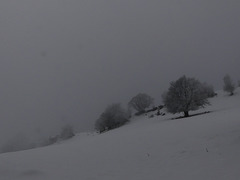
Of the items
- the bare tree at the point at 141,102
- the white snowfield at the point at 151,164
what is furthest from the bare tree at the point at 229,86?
the white snowfield at the point at 151,164

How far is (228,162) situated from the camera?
26.6 ft

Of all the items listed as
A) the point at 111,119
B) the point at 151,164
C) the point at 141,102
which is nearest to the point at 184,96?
the point at 111,119

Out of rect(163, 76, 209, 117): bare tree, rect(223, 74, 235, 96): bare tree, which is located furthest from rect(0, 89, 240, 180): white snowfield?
rect(223, 74, 235, 96): bare tree

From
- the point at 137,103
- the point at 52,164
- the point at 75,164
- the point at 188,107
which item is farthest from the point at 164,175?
the point at 137,103

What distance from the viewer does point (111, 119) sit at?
75500mm

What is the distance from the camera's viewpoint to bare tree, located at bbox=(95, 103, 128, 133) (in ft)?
247

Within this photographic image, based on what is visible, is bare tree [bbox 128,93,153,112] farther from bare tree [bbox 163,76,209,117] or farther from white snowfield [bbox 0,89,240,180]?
white snowfield [bbox 0,89,240,180]

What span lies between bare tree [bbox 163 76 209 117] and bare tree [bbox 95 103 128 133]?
27.5 metres

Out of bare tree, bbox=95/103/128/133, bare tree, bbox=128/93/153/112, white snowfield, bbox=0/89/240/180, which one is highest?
bare tree, bbox=128/93/153/112

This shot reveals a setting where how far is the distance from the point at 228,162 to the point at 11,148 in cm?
9761

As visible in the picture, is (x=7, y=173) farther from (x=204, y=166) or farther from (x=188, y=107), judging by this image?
(x=188, y=107)

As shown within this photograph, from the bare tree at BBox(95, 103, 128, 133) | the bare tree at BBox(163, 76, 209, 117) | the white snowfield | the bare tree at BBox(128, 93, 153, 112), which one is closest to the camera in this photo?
the white snowfield

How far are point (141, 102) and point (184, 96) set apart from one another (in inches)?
1583

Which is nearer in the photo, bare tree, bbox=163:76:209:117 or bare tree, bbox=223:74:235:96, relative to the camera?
bare tree, bbox=163:76:209:117
